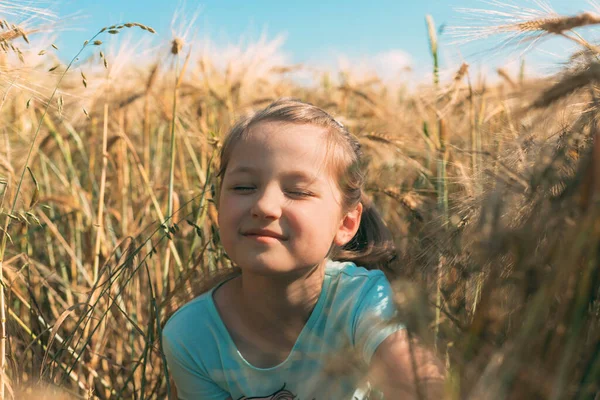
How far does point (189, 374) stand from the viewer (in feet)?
5.38

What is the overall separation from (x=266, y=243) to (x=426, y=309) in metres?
0.74

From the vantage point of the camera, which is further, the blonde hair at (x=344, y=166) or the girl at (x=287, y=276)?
the blonde hair at (x=344, y=166)

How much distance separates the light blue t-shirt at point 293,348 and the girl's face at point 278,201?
0.12 m

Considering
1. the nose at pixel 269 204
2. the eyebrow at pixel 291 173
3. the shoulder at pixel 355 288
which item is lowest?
the shoulder at pixel 355 288

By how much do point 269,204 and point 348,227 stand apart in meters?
0.36

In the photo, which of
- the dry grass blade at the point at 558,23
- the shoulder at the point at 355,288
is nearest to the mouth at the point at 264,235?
the shoulder at the point at 355,288

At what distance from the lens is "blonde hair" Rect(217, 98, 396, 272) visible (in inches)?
61.1

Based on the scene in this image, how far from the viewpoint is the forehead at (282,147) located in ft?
4.73

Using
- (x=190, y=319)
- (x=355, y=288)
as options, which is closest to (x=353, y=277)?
(x=355, y=288)

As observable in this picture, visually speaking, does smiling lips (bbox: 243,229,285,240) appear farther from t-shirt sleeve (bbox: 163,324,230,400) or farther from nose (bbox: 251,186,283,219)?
t-shirt sleeve (bbox: 163,324,230,400)

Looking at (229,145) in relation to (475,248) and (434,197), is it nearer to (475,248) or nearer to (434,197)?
(434,197)

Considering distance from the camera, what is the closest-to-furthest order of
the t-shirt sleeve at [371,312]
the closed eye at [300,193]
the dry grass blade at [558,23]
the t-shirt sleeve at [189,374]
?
the dry grass blade at [558,23], the t-shirt sleeve at [371,312], the closed eye at [300,193], the t-shirt sleeve at [189,374]

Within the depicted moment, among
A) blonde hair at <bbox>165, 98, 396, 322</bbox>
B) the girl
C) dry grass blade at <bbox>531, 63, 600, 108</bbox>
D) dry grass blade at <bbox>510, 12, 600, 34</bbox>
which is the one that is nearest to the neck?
the girl

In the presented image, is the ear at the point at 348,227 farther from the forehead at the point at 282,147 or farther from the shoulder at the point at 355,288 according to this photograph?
the forehead at the point at 282,147
